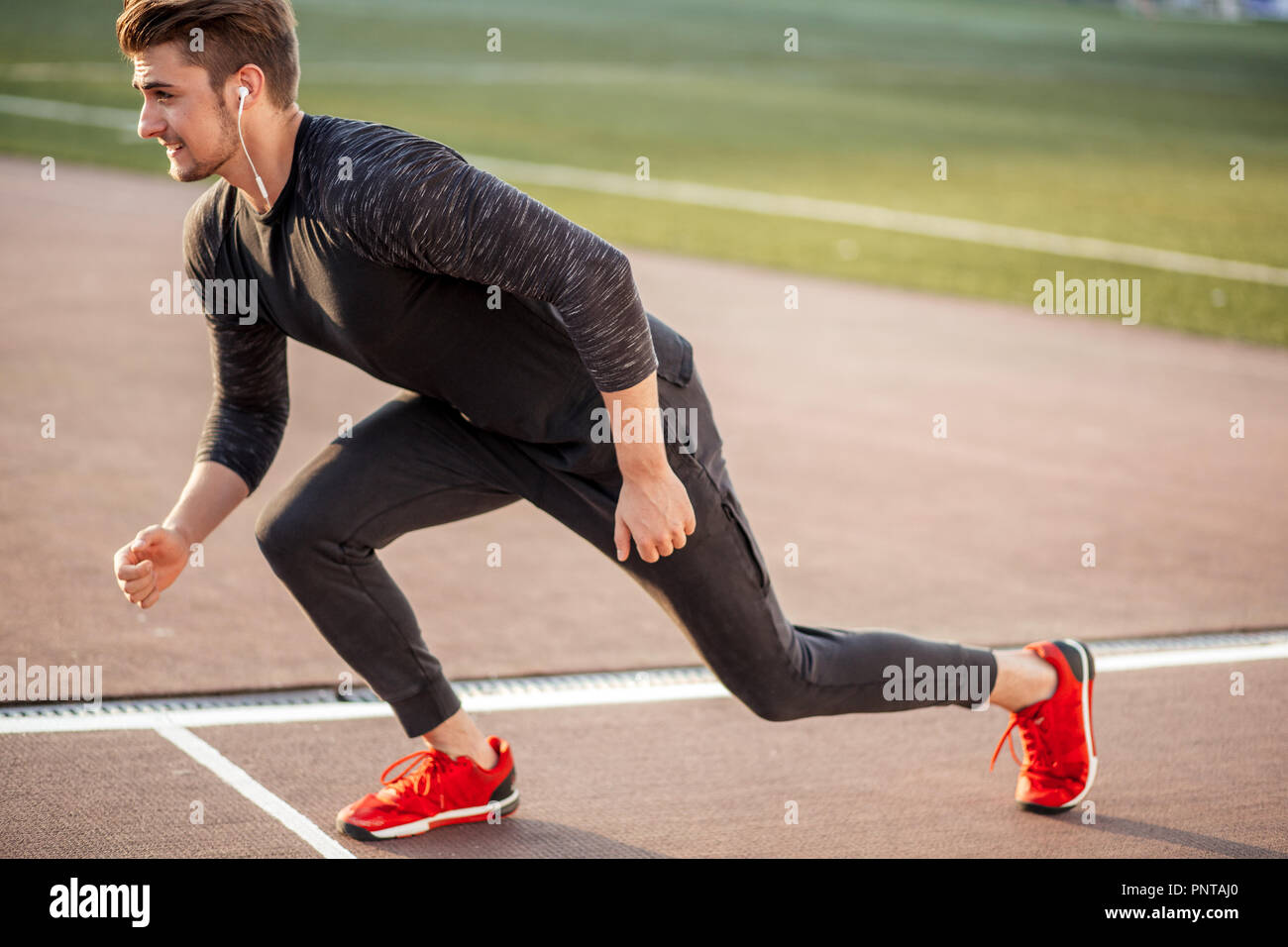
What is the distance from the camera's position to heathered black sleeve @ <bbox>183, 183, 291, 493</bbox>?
3.62m

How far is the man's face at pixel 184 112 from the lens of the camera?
319 cm

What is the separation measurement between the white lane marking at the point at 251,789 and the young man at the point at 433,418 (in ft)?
0.34

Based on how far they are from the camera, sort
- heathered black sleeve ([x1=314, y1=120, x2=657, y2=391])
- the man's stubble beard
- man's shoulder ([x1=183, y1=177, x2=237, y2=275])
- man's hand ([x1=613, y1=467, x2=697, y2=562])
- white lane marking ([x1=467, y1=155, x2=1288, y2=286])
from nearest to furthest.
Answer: heathered black sleeve ([x1=314, y1=120, x2=657, y2=391]), the man's stubble beard, man's hand ([x1=613, y1=467, x2=697, y2=562]), man's shoulder ([x1=183, y1=177, x2=237, y2=275]), white lane marking ([x1=467, y1=155, x2=1288, y2=286])

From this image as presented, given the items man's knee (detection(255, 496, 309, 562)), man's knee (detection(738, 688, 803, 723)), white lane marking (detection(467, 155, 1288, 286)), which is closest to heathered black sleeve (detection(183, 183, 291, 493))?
man's knee (detection(255, 496, 309, 562))

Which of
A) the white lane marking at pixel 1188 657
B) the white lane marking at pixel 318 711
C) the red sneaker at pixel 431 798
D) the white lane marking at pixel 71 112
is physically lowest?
the red sneaker at pixel 431 798

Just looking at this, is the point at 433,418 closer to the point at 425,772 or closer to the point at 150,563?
the point at 150,563

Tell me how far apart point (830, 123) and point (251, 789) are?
20415 millimetres

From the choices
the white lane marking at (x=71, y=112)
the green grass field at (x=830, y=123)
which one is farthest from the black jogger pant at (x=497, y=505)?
the white lane marking at (x=71, y=112)

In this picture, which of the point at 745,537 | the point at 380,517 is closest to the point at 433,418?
the point at 380,517

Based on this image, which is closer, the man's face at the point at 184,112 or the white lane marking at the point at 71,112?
the man's face at the point at 184,112

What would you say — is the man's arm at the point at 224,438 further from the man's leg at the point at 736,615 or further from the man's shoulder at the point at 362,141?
the man's leg at the point at 736,615

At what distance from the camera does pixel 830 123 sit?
23.3m

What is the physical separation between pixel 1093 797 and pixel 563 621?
1.92 metres

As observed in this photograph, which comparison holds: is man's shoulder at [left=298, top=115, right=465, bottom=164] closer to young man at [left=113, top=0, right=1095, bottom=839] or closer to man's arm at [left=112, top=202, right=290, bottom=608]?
young man at [left=113, top=0, right=1095, bottom=839]
